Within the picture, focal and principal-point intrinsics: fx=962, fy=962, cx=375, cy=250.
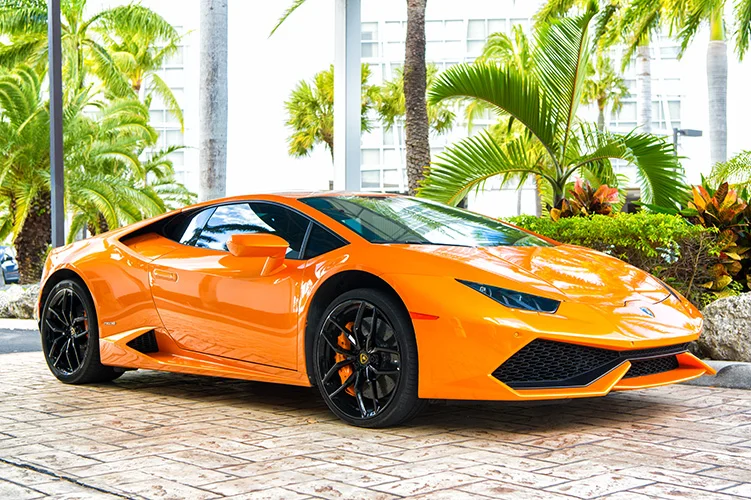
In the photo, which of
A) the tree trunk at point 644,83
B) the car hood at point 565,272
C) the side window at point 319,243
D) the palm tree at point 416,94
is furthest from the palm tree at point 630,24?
the side window at point 319,243

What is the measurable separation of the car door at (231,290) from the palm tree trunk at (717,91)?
83.5ft

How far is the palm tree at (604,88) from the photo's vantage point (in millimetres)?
49312

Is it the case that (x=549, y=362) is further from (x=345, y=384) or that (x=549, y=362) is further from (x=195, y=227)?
(x=195, y=227)

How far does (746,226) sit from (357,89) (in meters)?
4.52

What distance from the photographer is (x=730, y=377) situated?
20.7 feet

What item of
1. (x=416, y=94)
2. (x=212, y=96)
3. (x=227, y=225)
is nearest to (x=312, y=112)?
(x=416, y=94)

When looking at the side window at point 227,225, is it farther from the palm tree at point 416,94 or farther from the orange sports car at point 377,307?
the palm tree at point 416,94

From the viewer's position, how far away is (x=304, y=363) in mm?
5188

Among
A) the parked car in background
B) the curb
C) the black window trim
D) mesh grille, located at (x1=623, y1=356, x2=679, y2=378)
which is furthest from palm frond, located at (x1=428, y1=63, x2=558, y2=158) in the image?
the parked car in background

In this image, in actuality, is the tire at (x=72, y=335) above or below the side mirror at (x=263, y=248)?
below

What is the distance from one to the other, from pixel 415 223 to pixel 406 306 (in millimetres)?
954

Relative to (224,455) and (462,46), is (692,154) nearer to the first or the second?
(462,46)

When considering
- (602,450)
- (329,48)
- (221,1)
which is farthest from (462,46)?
(602,450)

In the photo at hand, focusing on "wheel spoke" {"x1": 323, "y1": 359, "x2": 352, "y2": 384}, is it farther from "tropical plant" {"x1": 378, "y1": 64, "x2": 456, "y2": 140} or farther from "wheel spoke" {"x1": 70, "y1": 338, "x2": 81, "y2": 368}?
"tropical plant" {"x1": 378, "y1": 64, "x2": 456, "y2": 140}
